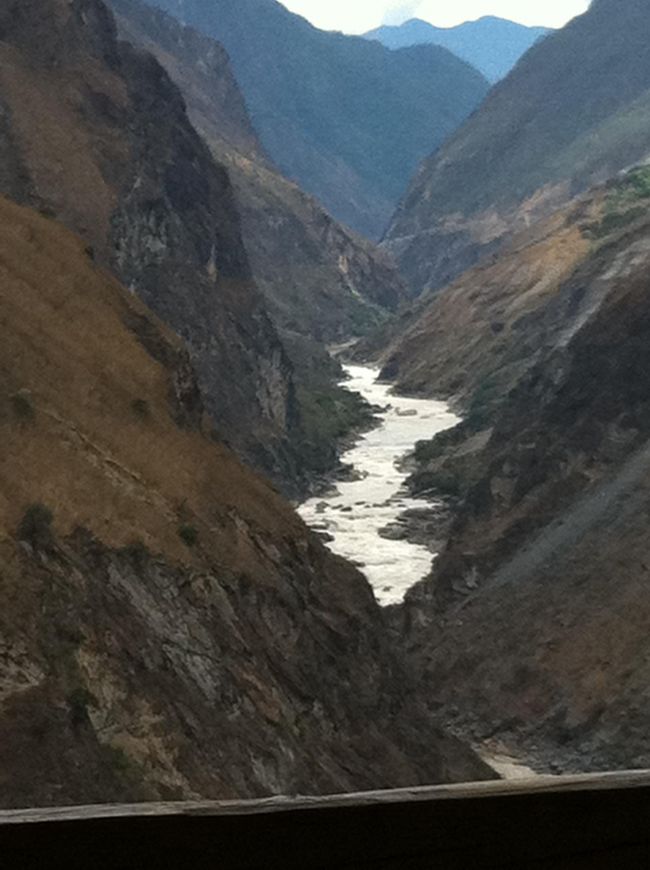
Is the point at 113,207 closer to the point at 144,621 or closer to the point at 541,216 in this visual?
the point at 144,621

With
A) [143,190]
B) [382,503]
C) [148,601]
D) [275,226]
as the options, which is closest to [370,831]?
[148,601]

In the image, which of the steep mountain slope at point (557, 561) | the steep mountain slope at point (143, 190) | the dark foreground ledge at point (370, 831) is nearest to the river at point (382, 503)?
the steep mountain slope at point (557, 561)

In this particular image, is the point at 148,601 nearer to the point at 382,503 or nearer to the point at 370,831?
the point at 370,831

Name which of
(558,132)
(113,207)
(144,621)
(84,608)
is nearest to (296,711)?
(144,621)

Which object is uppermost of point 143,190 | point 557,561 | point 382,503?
point 143,190

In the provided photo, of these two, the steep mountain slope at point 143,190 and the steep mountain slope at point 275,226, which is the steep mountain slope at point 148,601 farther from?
the steep mountain slope at point 275,226

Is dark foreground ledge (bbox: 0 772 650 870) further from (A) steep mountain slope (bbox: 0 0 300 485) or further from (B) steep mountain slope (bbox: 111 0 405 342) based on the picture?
(B) steep mountain slope (bbox: 111 0 405 342)

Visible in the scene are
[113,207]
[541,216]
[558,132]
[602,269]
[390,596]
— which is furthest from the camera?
[558,132]
